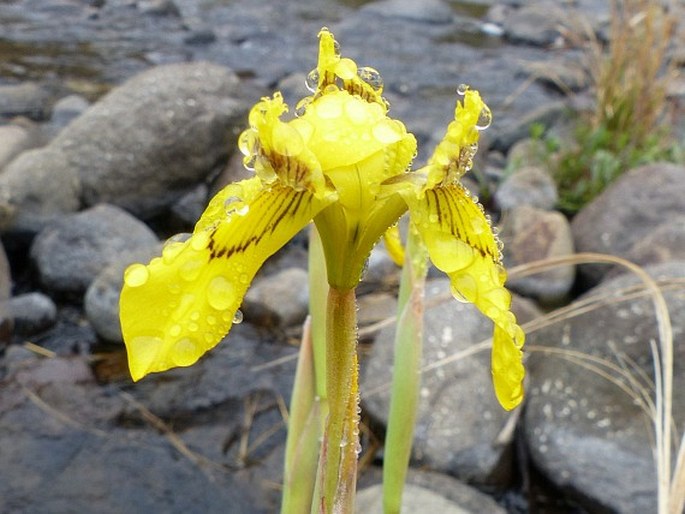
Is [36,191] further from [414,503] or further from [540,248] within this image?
[414,503]

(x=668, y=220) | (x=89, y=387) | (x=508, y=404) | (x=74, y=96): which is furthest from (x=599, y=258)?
(x=74, y=96)

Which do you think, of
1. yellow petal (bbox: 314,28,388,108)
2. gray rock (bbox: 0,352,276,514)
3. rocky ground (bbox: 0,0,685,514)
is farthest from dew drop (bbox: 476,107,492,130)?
gray rock (bbox: 0,352,276,514)

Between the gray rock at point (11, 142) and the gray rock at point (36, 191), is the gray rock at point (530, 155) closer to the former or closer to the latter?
the gray rock at point (36, 191)

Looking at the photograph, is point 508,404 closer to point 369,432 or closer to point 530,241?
point 369,432

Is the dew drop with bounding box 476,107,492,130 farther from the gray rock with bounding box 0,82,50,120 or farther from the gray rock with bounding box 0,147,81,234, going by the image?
the gray rock with bounding box 0,82,50,120

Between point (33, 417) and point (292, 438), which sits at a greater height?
point (292, 438)

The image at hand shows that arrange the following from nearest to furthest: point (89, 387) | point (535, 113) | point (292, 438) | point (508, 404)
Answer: point (508, 404)
point (292, 438)
point (89, 387)
point (535, 113)

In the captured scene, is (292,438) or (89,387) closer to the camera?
(292,438)
